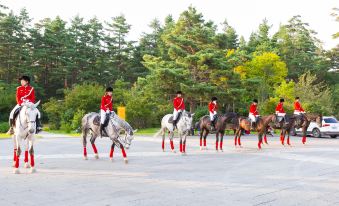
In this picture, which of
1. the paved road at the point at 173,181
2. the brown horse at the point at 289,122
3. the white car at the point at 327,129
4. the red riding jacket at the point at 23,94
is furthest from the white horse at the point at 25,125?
the white car at the point at 327,129

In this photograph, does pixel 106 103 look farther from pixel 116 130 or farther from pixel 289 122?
pixel 289 122

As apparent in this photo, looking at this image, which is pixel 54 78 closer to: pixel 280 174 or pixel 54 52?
pixel 54 52

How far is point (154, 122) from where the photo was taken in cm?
3831

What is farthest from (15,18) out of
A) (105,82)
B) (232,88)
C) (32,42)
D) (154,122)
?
(232,88)

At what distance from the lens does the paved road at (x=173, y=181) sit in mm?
7938

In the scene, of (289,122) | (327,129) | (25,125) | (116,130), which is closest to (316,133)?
(327,129)

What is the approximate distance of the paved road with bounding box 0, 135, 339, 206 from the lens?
26.0 ft

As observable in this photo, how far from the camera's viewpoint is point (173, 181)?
1006cm

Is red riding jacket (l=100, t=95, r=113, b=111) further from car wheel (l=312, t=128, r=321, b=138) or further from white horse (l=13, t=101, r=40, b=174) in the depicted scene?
car wheel (l=312, t=128, r=321, b=138)

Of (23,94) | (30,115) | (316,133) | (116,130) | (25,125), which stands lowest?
(316,133)

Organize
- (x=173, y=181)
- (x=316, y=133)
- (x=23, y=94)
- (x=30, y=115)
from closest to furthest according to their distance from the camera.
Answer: (x=173, y=181)
(x=30, y=115)
(x=23, y=94)
(x=316, y=133)

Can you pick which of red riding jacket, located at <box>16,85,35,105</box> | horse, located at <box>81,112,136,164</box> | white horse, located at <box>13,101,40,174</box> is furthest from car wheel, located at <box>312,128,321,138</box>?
red riding jacket, located at <box>16,85,35,105</box>

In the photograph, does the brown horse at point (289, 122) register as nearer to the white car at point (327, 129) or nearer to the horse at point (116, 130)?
the white car at point (327, 129)

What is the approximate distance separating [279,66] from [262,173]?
44625 millimetres
